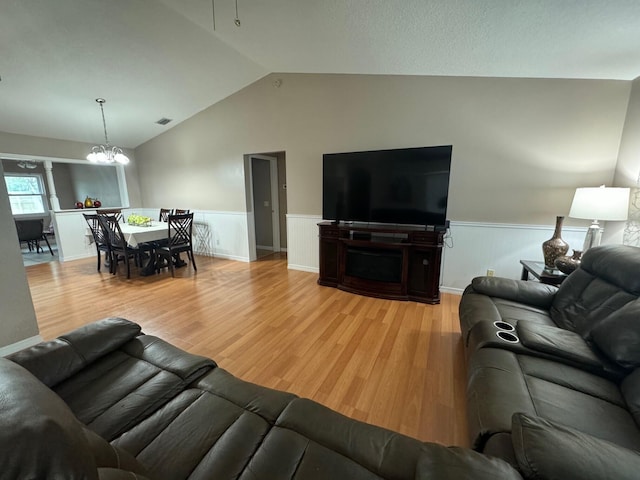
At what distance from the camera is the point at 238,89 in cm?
462

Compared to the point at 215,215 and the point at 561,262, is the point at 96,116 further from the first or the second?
the point at 561,262

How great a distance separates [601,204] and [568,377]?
1883mm

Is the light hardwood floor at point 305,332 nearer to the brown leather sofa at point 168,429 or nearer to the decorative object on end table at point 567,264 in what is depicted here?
the brown leather sofa at point 168,429

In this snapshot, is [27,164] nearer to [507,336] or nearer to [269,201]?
[269,201]

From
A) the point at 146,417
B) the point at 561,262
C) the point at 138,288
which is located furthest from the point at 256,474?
the point at 138,288

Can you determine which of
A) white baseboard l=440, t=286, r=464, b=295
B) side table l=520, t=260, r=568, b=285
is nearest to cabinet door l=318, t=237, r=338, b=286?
white baseboard l=440, t=286, r=464, b=295

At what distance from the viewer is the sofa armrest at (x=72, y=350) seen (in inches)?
46.4

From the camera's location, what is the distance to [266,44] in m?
3.24

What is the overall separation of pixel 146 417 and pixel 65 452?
2.51ft

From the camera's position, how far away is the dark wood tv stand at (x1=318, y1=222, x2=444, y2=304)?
3.26 meters

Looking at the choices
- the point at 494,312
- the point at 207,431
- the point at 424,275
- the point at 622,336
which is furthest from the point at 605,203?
the point at 207,431

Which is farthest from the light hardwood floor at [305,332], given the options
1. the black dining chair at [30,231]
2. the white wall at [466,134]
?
the black dining chair at [30,231]

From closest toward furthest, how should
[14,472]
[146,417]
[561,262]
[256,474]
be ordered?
[14,472], [256,474], [146,417], [561,262]

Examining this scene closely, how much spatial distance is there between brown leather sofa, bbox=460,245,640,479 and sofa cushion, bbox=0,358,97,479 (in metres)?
1.18
